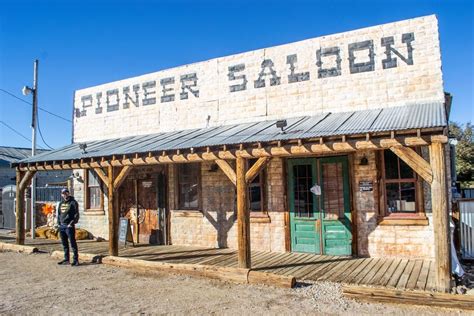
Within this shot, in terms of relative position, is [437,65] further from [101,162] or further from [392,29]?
[101,162]

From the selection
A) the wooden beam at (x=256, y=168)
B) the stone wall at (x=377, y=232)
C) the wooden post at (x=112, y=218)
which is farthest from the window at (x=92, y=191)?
the stone wall at (x=377, y=232)

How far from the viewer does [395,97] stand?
348 inches

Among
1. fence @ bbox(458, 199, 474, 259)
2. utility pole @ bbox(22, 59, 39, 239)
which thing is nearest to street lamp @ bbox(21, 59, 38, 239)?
utility pole @ bbox(22, 59, 39, 239)

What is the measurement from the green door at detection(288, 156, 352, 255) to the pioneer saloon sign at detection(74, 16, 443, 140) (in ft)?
4.69

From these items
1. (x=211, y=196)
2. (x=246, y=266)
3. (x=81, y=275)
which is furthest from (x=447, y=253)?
(x=81, y=275)

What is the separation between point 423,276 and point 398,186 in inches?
89.8

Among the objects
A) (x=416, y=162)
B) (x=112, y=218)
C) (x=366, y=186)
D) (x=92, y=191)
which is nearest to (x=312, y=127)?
(x=366, y=186)

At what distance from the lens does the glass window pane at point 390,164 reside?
8.73 metres

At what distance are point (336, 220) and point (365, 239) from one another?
76 centimetres

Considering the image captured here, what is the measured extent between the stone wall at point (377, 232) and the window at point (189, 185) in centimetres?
448

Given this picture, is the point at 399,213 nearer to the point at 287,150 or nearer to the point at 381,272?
the point at 381,272

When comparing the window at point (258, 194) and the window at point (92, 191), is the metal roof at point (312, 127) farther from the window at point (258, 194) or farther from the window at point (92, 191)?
the window at point (92, 191)

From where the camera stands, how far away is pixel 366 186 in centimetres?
884

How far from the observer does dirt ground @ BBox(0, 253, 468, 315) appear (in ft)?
19.0
